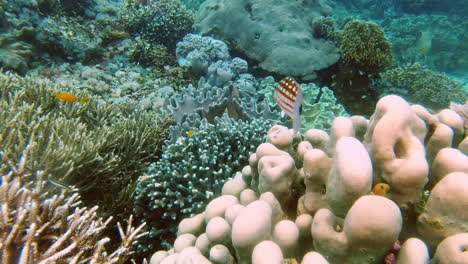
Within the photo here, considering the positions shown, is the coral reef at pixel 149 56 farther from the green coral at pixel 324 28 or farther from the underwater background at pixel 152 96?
the green coral at pixel 324 28

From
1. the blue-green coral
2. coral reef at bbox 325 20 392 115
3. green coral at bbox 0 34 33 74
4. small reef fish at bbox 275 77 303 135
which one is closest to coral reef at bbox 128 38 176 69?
green coral at bbox 0 34 33 74

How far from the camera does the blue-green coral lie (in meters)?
3.17

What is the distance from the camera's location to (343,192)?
135 centimetres

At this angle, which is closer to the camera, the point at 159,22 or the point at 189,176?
the point at 189,176

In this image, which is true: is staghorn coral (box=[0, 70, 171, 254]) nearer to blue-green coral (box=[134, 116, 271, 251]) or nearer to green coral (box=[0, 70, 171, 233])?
green coral (box=[0, 70, 171, 233])

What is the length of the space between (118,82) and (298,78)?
15.6ft

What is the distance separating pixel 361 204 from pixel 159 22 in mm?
9420

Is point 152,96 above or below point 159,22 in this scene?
below

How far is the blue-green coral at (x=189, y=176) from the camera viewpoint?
317 cm

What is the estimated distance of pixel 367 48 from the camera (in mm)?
6801

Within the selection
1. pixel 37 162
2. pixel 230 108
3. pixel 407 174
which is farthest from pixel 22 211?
pixel 230 108

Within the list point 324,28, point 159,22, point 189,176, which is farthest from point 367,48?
point 159,22

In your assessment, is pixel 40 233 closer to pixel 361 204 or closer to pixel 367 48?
pixel 361 204

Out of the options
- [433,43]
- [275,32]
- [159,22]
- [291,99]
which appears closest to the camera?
[291,99]
